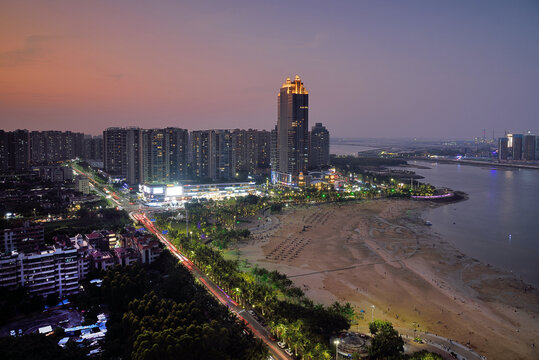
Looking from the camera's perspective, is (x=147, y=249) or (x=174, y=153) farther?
(x=174, y=153)

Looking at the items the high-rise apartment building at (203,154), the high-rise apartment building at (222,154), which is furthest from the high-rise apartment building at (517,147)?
the high-rise apartment building at (203,154)

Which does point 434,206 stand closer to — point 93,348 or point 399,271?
point 399,271

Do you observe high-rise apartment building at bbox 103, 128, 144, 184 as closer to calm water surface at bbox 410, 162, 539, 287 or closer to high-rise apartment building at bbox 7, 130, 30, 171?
high-rise apartment building at bbox 7, 130, 30, 171

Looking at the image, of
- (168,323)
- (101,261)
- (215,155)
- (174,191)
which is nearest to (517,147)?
(215,155)

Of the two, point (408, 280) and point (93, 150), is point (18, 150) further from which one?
point (408, 280)

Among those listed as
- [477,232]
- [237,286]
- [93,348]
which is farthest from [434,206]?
[93,348]

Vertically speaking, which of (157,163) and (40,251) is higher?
(157,163)

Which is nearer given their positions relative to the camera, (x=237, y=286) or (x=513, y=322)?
(x=513, y=322)
